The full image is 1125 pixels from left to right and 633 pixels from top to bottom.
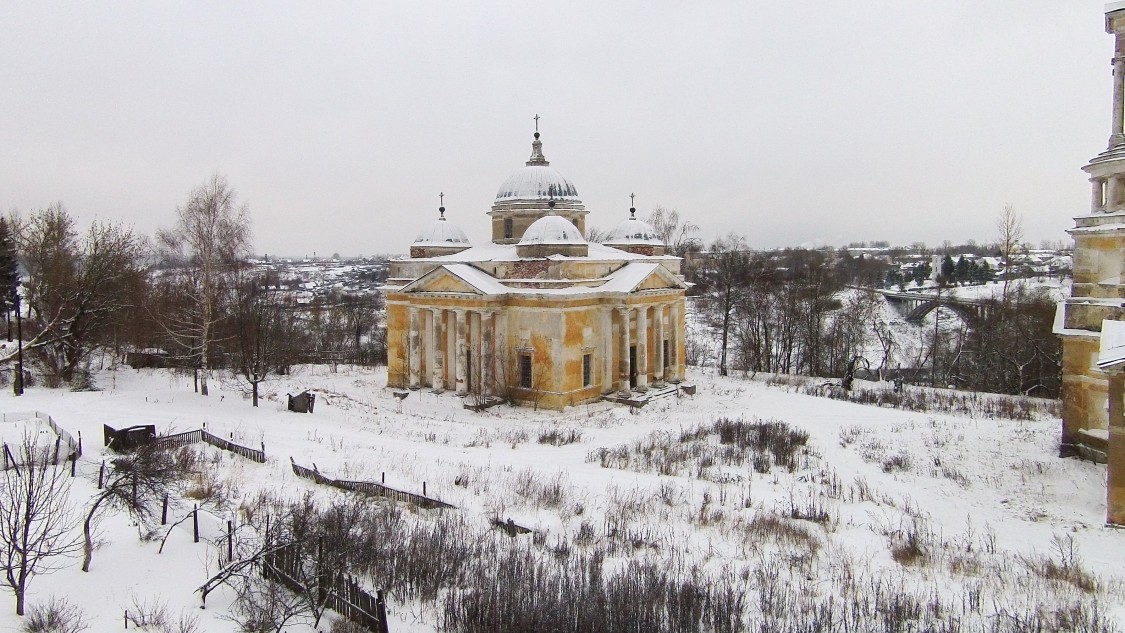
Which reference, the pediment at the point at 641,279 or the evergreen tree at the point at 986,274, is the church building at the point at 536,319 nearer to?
the pediment at the point at 641,279

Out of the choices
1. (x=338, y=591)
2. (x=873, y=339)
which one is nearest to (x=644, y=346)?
(x=338, y=591)

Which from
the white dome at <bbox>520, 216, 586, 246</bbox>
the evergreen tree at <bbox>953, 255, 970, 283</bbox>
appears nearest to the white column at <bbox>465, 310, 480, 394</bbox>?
the white dome at <bbox>520, 216, 586, 246</bbox>

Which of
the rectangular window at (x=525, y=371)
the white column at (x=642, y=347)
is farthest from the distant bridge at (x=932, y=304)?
the rectangular window at (x=525, y=371)

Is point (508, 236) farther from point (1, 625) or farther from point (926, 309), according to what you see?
point (926, 309)

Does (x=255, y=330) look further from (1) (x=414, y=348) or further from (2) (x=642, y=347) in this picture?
(2) (x=642, y=347)

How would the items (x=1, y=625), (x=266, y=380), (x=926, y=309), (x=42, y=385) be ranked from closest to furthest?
(x=1, y=625) < (x=42, y=385) < (x=266, y=380) < (x=926, y=309)

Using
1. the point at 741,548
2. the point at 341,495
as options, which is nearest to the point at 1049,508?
the point at 741,548

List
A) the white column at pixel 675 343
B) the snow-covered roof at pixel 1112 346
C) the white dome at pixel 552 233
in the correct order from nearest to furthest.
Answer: the snow-covered roof at pixel 1112 346, the white dome at pixel 552 233, the white column at pixel 675 343
